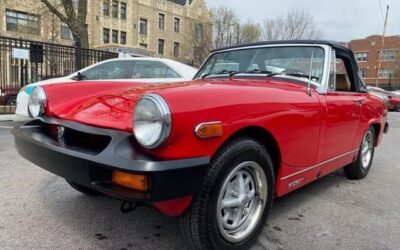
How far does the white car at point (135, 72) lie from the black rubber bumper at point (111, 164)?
4.55 m

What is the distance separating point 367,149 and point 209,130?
343cm

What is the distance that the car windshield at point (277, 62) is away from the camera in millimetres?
3490

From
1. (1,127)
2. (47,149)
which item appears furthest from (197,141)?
(1,127)

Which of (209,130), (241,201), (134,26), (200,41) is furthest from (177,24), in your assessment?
(209,130)

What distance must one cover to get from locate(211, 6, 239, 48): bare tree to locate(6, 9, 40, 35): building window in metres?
16.7

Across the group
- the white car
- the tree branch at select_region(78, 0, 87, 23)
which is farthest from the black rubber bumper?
the tree branch at select_region(78, 0, 87, 23)

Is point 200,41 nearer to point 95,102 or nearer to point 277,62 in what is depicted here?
point 277,62

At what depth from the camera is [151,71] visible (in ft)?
24.3

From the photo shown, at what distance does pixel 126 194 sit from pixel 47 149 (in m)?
0.75

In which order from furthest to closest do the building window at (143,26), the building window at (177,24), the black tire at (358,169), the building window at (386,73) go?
the building window at (386,73)
the building window at (177,24)
the building window at (143,26)
the black tire at (358,169)

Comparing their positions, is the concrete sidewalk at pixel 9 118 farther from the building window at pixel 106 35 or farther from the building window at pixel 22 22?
the building window at pixel 106 35

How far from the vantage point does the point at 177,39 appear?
1799 inches

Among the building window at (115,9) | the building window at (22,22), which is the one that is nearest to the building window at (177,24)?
the building window at (115,9)

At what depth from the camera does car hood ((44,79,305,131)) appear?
2.17m
